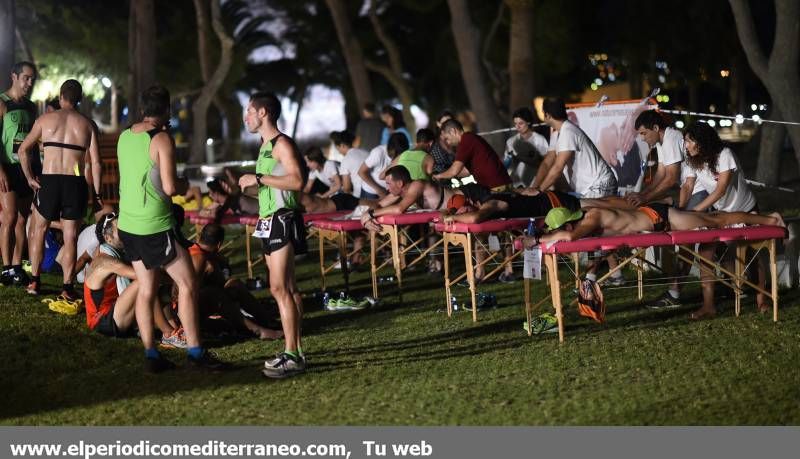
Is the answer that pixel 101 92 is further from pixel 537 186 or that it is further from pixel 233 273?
pixel 537 186

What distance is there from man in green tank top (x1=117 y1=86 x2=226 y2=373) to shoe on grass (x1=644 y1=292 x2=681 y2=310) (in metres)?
4.04

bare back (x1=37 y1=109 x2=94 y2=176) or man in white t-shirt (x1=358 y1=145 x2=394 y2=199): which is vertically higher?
bare back (x1=37 y1=109 x2=94 y2=176)

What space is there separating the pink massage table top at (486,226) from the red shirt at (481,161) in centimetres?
132

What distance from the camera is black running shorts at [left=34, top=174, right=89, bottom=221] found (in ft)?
33.6

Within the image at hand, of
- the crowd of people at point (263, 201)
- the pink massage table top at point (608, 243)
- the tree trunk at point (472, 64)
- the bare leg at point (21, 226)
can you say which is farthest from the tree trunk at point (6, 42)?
the tree trunk at point (472, 64)

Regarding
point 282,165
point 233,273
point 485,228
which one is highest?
point 282,165

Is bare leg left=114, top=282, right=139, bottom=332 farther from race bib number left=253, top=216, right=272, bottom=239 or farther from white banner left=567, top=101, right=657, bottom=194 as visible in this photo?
white banner left=567, top=101, right=657, bottom=194

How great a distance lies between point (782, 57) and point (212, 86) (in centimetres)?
1682

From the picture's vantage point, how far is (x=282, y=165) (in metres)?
7.55

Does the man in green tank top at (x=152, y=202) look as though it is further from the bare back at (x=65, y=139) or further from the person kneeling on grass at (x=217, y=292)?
the bare back at (x=65, y=139)

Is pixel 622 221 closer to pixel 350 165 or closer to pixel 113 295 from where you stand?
pixel 113 295

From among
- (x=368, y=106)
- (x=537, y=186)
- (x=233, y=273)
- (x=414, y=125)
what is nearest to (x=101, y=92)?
(x=414, y=125)

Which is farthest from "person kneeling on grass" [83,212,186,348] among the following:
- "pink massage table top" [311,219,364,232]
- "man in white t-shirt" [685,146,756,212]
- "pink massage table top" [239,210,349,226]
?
"man in white t-shirt" [685,146,756,212]
